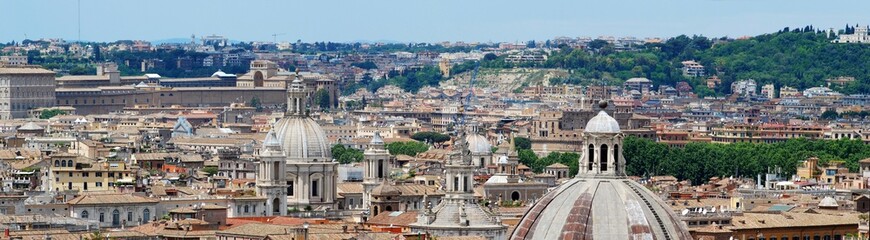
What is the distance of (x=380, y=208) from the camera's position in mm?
77562

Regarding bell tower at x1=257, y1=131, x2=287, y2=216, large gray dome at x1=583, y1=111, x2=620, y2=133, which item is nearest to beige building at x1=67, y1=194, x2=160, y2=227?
bell tower at x1=257, y1=131, x2=287, y2=216

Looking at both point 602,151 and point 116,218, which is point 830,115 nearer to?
point 116,218

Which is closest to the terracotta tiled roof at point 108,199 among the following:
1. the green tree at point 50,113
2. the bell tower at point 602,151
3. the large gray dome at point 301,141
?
the large gray dome at point 301,141

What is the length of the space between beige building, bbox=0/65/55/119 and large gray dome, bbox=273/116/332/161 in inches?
3648

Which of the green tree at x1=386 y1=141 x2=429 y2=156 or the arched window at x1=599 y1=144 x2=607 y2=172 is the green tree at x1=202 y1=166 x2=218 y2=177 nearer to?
the green tree at x1=386 y1=141 x2=429 y2=156

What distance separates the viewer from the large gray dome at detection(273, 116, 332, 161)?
82750mm

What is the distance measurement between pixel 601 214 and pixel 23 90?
144 m

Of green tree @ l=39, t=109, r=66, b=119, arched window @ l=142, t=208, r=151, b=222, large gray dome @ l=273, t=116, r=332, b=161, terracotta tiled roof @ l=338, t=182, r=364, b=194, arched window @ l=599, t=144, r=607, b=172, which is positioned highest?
arched window @ l=599, t=144, r=607, b=172

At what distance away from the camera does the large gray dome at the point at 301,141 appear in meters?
82.8

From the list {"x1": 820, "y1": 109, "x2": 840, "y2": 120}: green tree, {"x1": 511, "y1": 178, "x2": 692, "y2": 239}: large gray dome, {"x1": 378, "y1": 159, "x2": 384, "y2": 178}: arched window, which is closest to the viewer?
{"x1": 511, "y1": 178, "x2": 692, "y2": 239}: large gray dome

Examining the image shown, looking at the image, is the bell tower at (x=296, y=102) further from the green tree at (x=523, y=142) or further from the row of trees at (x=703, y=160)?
the green tree at (x=523, y=142)

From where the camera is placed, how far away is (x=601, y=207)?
3878cm

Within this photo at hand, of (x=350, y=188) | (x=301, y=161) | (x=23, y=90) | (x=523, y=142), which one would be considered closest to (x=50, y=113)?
(x=23, y=90)

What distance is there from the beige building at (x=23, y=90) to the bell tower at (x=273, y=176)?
312 feet
